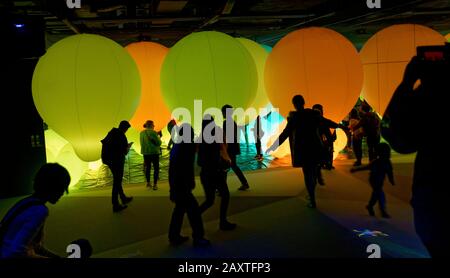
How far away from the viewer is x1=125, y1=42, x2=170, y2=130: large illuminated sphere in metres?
6.28

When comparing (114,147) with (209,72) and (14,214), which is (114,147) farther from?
(14,214)

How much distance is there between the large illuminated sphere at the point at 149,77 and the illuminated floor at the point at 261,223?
1.33m

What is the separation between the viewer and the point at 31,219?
1793mm

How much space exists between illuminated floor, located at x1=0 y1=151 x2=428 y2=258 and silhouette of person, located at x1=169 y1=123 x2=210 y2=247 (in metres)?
0.19

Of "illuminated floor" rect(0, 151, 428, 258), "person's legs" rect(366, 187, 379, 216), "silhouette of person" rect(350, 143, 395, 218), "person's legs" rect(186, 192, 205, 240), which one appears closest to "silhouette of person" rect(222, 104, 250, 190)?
"illuminated floor" rect(0, 151, 428, 258)

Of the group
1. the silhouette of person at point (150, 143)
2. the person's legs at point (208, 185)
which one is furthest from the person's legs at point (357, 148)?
the person's legs at point (208, 185)

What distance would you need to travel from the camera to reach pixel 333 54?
18.1 ft

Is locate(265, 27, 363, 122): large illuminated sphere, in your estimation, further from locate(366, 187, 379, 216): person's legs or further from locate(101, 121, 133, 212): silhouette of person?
locate(101, 121, 133, 212): silhouette of person

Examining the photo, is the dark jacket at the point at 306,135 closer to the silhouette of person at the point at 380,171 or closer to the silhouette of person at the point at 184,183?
the silhouette of person at the point at 380,171

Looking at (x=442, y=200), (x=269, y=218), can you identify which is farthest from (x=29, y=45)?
(x=442, y=200)

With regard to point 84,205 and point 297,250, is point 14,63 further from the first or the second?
point 297,250

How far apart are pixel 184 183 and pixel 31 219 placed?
260 cm

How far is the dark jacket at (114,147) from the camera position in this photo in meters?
5.52
